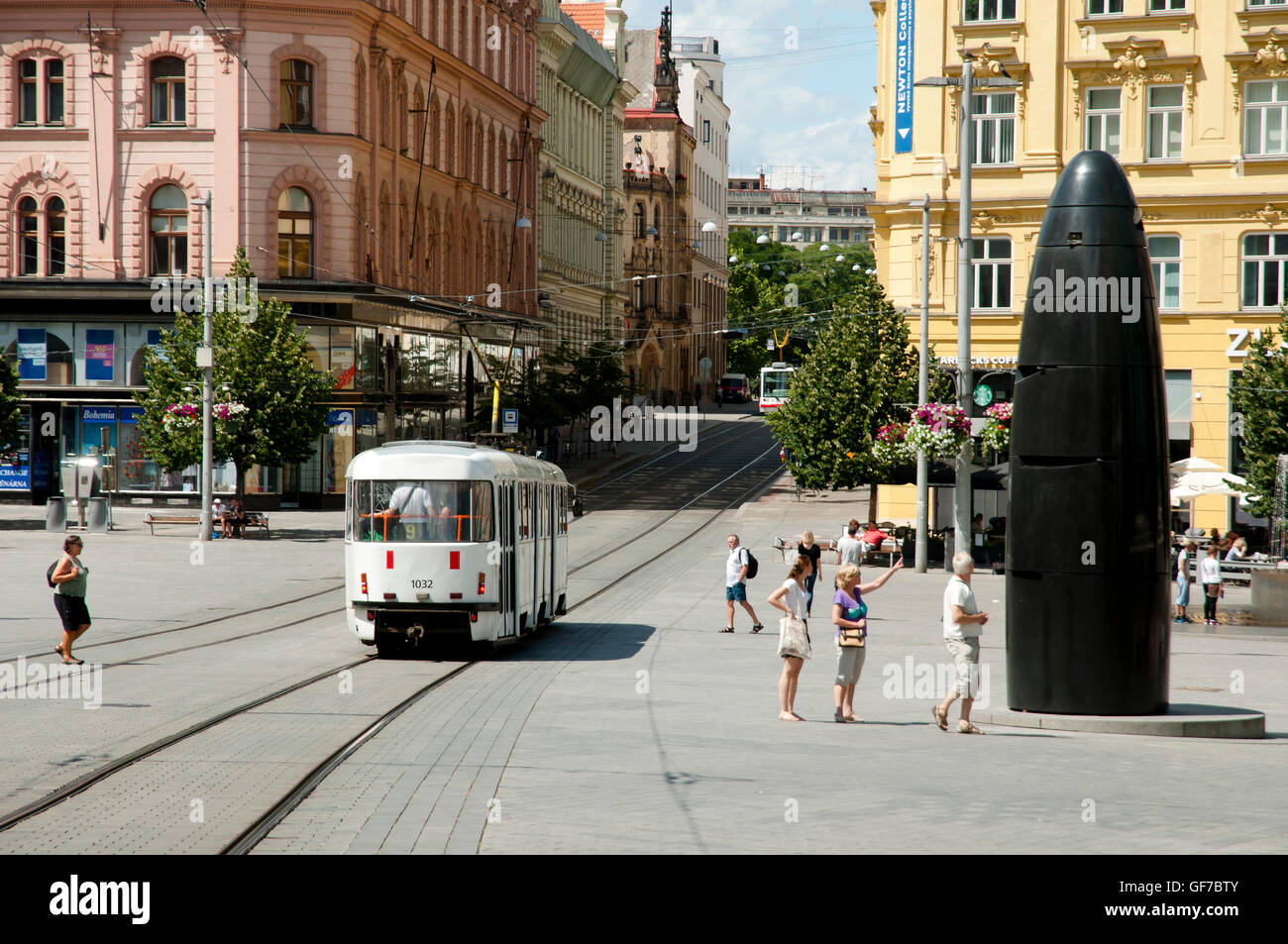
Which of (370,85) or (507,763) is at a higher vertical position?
(370,85)

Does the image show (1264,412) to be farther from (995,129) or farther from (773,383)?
(773,383)

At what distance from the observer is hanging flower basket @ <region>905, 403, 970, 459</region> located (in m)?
31.7

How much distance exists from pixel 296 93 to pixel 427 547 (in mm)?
35199

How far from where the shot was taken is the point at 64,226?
51.4m

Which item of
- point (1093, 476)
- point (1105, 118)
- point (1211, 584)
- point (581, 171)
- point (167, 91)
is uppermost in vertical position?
point (581, 171)

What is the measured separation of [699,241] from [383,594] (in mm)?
117447

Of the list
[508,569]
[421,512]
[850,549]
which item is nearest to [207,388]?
[850,549]

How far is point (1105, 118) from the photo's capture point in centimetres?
4381

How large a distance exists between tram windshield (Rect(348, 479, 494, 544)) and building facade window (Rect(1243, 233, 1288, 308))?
28.9 meters

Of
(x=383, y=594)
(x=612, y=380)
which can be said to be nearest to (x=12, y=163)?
(x=612, y=380)

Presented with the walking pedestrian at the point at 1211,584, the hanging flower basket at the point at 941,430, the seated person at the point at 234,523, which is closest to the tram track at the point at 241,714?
the hanging flower basket at the point at 941,430

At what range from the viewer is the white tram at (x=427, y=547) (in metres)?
20.5

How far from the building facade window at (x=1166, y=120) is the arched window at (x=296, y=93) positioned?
25740 mm

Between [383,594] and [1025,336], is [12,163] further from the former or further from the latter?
[1025,336]
